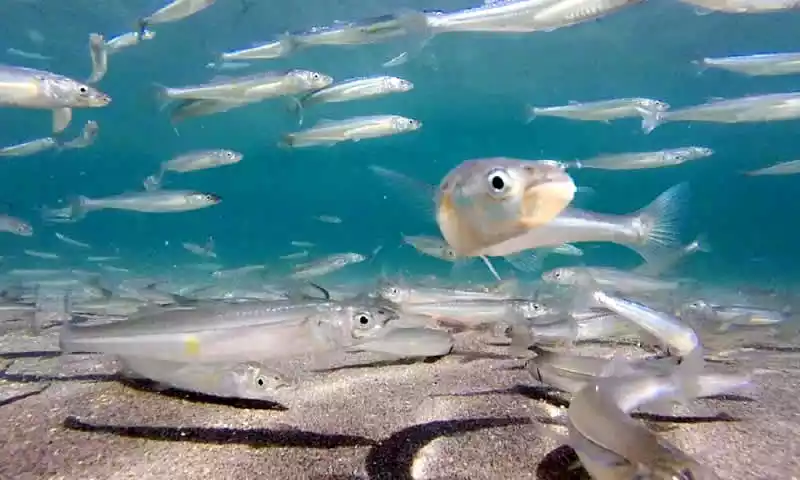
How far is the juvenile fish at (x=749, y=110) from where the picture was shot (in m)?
5.59

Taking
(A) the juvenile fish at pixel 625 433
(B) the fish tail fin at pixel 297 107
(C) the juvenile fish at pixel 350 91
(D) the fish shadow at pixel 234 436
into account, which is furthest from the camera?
(B) the fish tail fin at pixel 297 107

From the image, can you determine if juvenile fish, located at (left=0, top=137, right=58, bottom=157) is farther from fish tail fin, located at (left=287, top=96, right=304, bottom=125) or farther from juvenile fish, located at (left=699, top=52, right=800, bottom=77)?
juvenile fish, located at (left=699, top=52, right=800, bottom=77)

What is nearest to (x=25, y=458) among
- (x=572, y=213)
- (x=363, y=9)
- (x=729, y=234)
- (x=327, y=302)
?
(x=327, y=302)

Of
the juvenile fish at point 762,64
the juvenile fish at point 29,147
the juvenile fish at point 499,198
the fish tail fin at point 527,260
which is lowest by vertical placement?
the juvenile fish at point 29,147

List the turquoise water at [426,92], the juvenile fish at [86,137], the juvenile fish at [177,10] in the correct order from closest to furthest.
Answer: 1. the juvenile fish at [177,10]
2. the juvenile fish at [86,137]
3. the turquoise water at [426,92]

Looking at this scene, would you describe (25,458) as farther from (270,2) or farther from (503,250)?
(270,2)

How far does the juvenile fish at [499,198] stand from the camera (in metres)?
1.61

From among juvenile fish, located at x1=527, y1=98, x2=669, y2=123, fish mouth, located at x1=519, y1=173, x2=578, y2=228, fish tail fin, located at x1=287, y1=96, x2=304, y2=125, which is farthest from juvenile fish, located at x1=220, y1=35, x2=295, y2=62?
fish mouth, located at x1=519, y1=173, x2=578, y2=228

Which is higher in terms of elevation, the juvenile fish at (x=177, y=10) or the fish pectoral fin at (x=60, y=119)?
the juvenile fish at (x=177, y=10)

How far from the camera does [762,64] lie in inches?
229

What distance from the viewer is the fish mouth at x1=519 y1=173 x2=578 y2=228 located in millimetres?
1584

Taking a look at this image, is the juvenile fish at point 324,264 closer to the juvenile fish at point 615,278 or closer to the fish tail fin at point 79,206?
the fish tail fin at point 79,206

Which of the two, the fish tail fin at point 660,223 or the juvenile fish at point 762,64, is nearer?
the fish tail fin at point 660,223

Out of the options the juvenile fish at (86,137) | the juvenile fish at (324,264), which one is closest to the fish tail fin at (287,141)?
the juvenile fish at (324,264)
